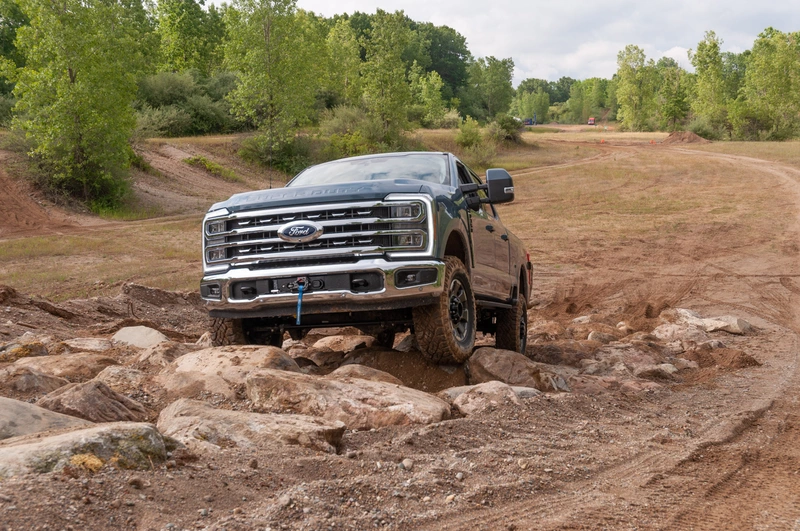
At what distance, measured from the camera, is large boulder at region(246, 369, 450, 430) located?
5281 millimetres

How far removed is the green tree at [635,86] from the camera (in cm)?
9894

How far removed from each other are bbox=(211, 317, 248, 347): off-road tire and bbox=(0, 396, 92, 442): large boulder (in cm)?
215

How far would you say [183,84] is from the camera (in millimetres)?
45562

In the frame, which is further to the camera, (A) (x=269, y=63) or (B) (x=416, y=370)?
(A) (x=269, y=63)

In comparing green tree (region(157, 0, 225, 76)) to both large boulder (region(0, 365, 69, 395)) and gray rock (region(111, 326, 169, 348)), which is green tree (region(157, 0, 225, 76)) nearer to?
gray rock (region(111, 326, 169, 348))

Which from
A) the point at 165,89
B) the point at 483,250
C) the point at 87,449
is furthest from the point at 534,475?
the point at 165,89

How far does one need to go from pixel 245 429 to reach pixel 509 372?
2921 mm

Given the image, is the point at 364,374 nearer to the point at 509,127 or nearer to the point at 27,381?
the point at 27,381

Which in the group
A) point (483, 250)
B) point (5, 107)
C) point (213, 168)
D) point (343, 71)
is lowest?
point (213, 168)

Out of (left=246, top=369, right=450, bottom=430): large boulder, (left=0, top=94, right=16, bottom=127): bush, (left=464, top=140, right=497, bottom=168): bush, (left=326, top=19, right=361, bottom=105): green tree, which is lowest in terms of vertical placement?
(left=464, top=140, right=497, bottom=168): bush

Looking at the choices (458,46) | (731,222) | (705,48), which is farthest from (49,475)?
(458,46)

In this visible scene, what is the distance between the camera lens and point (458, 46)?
116875mm

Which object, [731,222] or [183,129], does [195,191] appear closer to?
[183,129]

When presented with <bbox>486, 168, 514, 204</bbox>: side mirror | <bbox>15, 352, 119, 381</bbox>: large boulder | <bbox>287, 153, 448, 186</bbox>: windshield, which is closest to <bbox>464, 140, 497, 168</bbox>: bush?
<bbox>287, 153, 448, 186</bbox>: windshield
